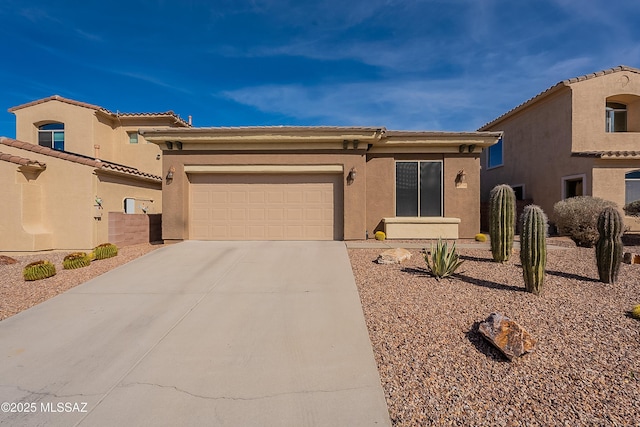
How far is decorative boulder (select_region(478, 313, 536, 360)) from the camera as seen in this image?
3465mm

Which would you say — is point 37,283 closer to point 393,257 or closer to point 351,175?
point 393,257

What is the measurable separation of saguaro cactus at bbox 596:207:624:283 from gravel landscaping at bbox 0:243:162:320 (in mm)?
10436

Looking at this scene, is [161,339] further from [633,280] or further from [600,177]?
[600,177]

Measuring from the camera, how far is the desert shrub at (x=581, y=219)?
10.2 m

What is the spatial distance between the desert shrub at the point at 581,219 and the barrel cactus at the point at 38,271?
15213mm

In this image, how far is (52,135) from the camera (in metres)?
16.5

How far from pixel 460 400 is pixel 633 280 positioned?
19.5 ft

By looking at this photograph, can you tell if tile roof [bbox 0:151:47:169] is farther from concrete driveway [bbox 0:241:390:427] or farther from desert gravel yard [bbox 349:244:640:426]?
desert gravel yard [bbox 349:244:640:426]

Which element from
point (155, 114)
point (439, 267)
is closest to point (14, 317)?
point (439, 267)

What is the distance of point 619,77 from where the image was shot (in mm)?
14117

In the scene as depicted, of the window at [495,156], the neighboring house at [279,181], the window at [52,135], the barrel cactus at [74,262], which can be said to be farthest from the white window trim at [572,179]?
the window at [52,135]

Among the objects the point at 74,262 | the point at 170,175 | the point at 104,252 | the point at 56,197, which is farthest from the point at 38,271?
the point at 56,197

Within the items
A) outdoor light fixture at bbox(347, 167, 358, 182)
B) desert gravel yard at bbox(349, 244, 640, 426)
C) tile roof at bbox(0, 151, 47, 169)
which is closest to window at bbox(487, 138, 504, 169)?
outdoor light fixture at bbox(347, 167, 358, 182)

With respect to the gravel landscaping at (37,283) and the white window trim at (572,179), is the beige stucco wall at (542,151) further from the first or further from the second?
the gravel landscaping at (37,283)
